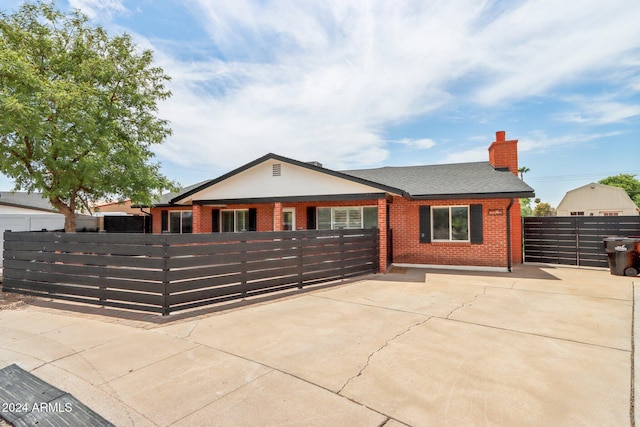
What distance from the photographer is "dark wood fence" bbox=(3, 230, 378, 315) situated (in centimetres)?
512

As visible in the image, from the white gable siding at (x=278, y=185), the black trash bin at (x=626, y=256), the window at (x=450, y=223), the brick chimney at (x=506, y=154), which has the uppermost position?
the brick chimney at (x=506, y=154)

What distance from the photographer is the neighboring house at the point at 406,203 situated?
1007 centimetres

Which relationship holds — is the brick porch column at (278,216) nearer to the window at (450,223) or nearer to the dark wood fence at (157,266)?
the dark wood fence at (157,266)

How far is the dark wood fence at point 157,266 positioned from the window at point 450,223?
594cm

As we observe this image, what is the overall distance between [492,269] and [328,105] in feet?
29.4

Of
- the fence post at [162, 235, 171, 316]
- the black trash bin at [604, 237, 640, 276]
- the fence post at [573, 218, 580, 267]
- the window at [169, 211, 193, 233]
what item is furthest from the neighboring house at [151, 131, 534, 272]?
the fence post at [162, 235, 171, 316]

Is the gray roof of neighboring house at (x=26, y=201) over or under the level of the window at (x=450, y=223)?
over

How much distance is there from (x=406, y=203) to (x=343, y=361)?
901 cm

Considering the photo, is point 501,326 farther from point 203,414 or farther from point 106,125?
point 106,125

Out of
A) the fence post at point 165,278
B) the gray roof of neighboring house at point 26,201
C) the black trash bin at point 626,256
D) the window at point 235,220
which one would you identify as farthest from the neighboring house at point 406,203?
the gray roof of neighboring house at point 26,201

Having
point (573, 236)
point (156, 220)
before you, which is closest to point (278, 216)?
point (156, 220)

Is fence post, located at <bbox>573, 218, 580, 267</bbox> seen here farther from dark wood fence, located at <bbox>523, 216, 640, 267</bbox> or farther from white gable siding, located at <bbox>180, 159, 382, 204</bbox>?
white gable siding, located at <bbox>180, 159, 382, 204</bbox>

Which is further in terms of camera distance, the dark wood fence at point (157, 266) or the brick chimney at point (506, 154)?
the brick chimney at point (506, 154)

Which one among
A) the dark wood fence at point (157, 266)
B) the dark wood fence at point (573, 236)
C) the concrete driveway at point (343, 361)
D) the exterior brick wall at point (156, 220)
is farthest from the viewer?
the exterior brick wall at point (156, 220)
